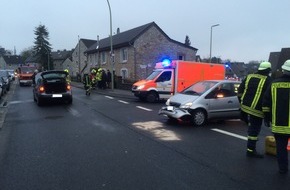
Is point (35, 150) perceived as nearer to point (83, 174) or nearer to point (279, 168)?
point (83, 174)

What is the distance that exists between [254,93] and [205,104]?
4.25 meters

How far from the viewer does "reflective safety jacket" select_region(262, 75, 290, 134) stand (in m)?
6.28

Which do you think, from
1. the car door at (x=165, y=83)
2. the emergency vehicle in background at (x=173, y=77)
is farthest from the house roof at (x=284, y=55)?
the car door at (x=165, y=83)

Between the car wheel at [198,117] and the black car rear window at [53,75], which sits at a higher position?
the black car rear window at [53,75]

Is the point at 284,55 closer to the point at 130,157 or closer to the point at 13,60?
the point at 130,157

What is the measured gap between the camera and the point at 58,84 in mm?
18672

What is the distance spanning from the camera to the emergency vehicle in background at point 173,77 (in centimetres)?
1973

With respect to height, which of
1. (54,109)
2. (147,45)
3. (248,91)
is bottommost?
(54,109)

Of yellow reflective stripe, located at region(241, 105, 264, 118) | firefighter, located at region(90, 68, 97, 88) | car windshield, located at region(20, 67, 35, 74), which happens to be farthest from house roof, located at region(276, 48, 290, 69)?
car windshield, located at region(20, 67, 35, 74)

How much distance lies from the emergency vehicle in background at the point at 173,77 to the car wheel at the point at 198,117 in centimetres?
794

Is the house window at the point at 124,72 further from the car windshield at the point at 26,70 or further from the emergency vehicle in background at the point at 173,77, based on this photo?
the emergency vehicle in background at the point at 173,77

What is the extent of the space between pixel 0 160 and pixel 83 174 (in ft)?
7.13

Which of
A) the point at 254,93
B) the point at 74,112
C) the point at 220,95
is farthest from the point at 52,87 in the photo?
the point at 254,93

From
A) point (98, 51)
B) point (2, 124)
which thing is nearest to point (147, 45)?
point (98, 51)
